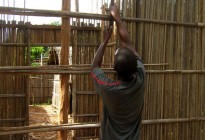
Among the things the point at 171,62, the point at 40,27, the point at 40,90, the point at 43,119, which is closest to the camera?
the point at 171,62

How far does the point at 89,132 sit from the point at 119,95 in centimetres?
596

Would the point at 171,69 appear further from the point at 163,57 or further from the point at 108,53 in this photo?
the point at 108,53

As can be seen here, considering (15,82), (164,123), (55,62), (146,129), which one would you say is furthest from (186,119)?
(55,62)

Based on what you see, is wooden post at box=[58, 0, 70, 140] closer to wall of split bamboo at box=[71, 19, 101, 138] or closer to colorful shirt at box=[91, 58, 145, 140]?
colorful shirt at box=[91, 58, 145, 140]

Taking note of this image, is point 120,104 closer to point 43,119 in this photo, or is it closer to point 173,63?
point 173,63

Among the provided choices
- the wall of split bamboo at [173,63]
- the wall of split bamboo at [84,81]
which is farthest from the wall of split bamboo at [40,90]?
the wall of split bamboo at [173,63]

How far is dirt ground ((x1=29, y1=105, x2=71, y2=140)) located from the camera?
862 centimetres

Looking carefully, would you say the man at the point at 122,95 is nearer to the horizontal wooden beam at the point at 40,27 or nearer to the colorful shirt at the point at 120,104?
the colorful shirt at the point at 120,104

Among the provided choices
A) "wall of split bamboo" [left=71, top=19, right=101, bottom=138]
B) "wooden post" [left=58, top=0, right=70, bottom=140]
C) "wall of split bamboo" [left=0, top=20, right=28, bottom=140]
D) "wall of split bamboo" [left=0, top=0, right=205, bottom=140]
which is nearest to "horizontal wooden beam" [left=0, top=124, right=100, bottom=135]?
"wooden post" [left=58, top=0, right=70, bottom=140]

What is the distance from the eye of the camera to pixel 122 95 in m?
2.41

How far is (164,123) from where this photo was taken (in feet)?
13.3

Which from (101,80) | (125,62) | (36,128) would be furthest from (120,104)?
(36,128)

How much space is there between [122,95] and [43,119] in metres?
9.23

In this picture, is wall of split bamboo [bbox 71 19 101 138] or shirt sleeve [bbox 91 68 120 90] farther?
wall of split bamboo [bbox 71 19 101 138]
